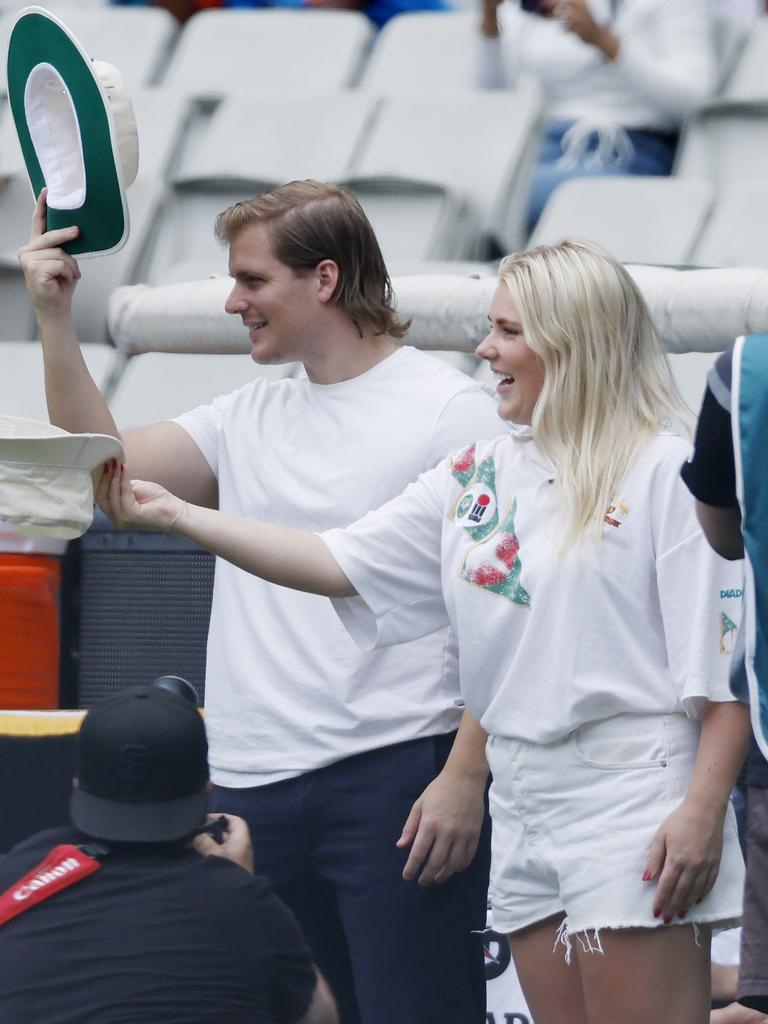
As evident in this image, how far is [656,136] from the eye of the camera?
4.86 meters

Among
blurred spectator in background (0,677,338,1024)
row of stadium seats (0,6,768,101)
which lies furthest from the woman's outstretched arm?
row of stadium seats (0,6,768,101)

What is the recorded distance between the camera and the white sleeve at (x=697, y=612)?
1.88 metres

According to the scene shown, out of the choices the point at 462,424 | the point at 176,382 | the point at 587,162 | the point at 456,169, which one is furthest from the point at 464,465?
the point at 587,162

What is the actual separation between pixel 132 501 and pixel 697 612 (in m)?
0.72

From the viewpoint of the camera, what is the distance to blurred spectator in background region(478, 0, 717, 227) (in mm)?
4730

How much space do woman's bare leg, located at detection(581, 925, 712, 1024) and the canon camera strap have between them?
1.85ft

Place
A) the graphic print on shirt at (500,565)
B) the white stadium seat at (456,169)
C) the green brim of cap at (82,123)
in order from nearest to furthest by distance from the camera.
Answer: the graphic print on shirt at (500,565) → the green brim of cap at (82,123) → the white stadium seat at (456,169)

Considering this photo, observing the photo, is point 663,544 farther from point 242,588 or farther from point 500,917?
point 242,588

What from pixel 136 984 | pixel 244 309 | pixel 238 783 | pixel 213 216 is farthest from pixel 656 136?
pixel 136 984

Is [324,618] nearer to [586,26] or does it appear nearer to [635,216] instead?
[635,216]

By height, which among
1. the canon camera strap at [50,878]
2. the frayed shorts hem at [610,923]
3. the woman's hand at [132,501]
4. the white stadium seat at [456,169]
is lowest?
the frayed shorts hem at [610,923]

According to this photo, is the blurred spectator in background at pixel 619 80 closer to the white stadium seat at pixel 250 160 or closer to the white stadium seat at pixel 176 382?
the white stadium seat at pixel 250 160

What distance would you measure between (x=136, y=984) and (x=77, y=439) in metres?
0.63

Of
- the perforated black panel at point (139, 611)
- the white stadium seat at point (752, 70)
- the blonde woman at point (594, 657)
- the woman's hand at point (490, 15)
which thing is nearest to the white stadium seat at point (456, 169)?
the woman's hand at point (490, 15)
